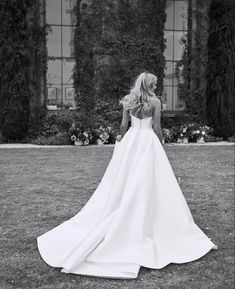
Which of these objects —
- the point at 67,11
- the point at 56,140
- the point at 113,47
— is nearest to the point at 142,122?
the point at 56,140

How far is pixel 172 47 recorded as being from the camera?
15.1 metres

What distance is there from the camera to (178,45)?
1516 cm

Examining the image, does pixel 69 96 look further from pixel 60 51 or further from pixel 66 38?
pixel 66 38

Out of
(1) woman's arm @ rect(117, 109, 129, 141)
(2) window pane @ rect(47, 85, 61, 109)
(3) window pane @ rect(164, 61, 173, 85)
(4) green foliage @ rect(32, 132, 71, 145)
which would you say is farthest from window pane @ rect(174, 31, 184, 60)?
(1) woman's arm @ rect(117, 109, 129, 141)

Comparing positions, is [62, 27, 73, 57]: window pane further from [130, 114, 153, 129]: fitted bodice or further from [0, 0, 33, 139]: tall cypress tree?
[130, 114, 153, 129]: fitted bodice

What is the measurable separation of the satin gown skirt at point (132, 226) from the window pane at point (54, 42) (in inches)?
407

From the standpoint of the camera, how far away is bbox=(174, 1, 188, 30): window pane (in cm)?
1512

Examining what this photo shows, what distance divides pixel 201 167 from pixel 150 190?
194 inches

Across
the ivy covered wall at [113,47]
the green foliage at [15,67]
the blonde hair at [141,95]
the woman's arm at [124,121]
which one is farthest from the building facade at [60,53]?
the blonde hair at [141,95]

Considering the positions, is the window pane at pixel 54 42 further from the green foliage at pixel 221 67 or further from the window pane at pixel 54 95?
the green foliage at pixel 221 67

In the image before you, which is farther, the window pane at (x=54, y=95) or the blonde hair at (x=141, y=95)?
the window pane at (x=54, y=95)

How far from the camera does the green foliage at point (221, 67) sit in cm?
1410

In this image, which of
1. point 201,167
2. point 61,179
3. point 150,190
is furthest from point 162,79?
point 150,190

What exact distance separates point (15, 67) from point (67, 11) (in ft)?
8.77
